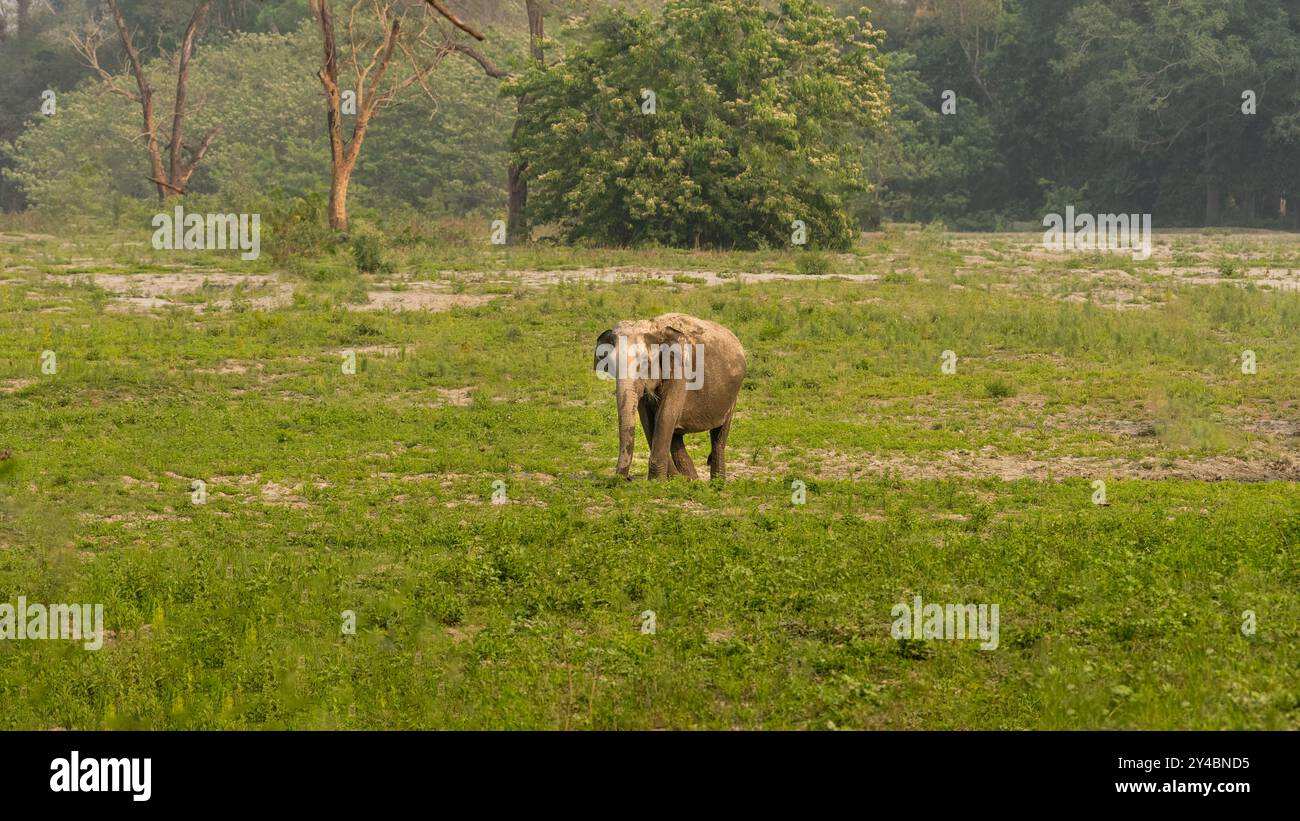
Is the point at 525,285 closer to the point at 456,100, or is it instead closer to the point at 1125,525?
the point at 1125,525

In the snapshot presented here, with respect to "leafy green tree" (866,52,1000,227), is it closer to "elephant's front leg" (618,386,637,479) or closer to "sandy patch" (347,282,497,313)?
"sandy patch" (347,282,497,313)

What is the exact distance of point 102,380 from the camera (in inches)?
810

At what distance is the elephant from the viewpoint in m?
15.6

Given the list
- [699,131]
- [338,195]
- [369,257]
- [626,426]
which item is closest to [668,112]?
[699,131]

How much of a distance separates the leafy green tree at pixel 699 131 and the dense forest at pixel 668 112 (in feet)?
0.27

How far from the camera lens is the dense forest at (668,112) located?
1572 inches

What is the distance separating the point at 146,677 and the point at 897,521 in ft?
22.3

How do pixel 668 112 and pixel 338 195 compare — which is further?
pixel 338 195

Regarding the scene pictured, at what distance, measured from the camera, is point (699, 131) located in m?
40.4

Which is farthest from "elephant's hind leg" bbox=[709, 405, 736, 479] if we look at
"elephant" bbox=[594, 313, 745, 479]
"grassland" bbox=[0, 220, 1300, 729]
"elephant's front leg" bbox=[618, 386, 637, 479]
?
"elephant's front leg" bbox=[618, 386, 637, 479]

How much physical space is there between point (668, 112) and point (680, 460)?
2390 centimetres

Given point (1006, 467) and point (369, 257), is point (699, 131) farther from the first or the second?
point (1006, 467)

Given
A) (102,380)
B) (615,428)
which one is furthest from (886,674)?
(102,380)
